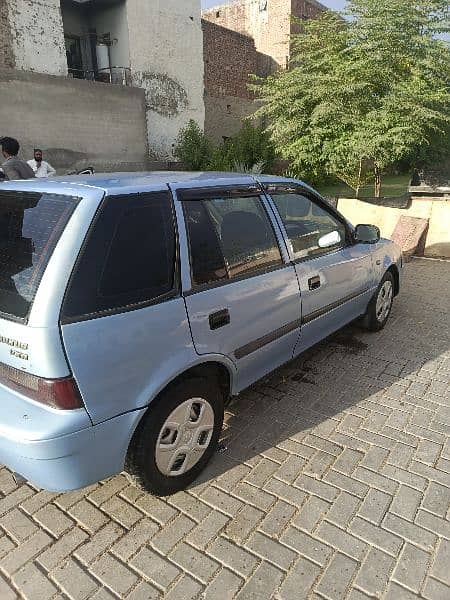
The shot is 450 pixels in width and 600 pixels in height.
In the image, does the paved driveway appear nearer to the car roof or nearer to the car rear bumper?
the car rear bumper

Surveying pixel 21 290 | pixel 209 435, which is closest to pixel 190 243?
pixel 21 290

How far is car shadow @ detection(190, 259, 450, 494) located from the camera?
2.83m

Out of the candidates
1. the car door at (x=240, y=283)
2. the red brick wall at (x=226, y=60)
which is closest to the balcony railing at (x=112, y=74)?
the red brick wall at (x=226, y=60)

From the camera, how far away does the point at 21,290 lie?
1851mm

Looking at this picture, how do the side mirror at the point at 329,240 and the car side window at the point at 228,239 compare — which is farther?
the side mirror at the point at 329,240

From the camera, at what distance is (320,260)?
11.0 feet

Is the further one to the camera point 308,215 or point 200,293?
point 308,215

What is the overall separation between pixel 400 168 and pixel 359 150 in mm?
7150

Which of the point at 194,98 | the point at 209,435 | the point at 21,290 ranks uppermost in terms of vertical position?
the point at 194,98

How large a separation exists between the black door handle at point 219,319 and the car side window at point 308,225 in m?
0.94

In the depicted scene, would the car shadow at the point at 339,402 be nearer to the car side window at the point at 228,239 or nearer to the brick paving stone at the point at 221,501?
the brick paving stone at the point at 221,501

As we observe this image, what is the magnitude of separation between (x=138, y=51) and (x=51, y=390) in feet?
59.5

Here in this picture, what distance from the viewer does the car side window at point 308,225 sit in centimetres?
313

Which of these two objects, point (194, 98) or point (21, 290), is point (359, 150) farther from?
point (194, 98)
